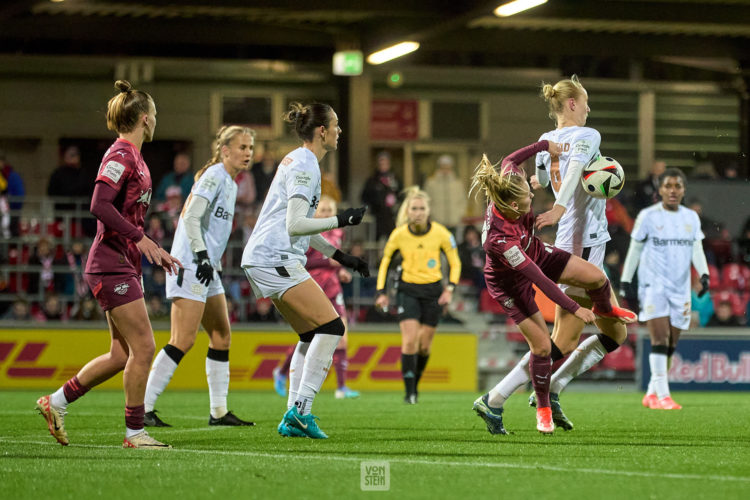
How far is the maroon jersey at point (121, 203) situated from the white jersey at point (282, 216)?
83 cm

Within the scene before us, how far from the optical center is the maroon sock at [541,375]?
7855 millimetres

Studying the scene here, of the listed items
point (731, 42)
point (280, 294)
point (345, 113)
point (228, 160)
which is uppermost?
point (731, 42)

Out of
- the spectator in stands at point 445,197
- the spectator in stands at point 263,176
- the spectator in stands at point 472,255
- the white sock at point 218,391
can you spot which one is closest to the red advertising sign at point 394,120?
the spectator in stands at point 445,197

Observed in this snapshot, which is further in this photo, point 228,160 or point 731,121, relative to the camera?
point 731,121

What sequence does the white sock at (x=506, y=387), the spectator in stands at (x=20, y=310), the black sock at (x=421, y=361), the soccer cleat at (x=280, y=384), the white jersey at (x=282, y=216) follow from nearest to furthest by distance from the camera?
the white jersey at (x=282, y=216), the white sock at (x=506, y=387), the black sock at (x=421, y=361), the soccer cleat at (x=280, y=384), the spectator in stands at (x=20, y=310)

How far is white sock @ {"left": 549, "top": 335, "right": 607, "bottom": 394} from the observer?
8.61 metres

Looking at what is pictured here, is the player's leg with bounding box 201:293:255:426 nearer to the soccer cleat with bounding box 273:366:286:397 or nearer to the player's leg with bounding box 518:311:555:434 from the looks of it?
the player's leg with bounding box 518:311:555:434

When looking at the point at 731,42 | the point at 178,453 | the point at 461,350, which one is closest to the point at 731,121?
the point at 731,42

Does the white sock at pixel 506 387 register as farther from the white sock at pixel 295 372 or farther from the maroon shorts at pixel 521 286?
the white sock at pixel 295 372

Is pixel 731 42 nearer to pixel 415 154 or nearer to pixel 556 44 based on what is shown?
pixel 556 44

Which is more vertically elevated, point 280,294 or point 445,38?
point 445,38

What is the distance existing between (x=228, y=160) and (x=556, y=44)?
15370mm

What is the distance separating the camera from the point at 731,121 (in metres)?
26.8

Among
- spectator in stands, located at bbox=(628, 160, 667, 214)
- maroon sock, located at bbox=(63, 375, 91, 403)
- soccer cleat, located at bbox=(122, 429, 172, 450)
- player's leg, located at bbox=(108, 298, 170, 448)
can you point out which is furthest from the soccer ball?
spectator in stands, located at bbox=(628, 160, 667, 214)
